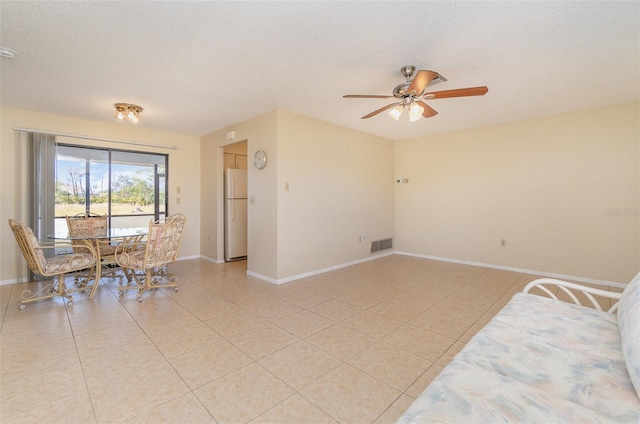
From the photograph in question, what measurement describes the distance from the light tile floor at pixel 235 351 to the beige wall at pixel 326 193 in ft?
2.53

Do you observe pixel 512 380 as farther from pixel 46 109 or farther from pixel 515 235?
pixel 46 109

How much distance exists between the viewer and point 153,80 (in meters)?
3.03

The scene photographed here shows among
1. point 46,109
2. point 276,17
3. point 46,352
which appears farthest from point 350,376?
point 46,109

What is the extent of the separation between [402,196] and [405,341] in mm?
4197

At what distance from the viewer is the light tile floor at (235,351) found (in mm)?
1604

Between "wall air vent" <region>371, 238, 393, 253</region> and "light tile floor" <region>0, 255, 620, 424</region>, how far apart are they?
6.03 ft

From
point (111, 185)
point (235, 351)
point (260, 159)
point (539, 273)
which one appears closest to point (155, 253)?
point (260, 159)

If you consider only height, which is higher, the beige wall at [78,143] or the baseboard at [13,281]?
the beige wall at [78,143]

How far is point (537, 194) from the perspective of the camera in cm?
445

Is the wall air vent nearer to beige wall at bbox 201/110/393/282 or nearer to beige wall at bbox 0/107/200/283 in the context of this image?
beige wall at bbox 201/110/393/282

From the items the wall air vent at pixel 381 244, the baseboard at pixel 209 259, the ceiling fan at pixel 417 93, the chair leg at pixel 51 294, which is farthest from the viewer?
the wall air vent at pixel 381 244

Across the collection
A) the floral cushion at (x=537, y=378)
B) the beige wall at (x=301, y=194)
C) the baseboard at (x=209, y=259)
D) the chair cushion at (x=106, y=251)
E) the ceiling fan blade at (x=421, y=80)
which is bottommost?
the baseboard at (x=209, y=259)

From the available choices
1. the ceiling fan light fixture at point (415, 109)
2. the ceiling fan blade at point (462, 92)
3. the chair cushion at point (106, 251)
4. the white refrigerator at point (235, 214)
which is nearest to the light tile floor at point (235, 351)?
the chair cushion at point (106, 251)

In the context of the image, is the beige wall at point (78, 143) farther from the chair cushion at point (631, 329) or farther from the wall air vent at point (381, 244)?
the chair cushion at point (631, 329)
